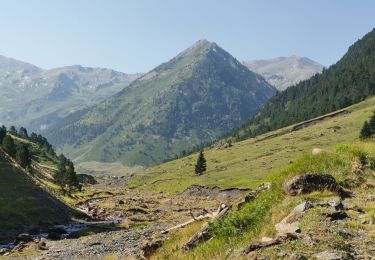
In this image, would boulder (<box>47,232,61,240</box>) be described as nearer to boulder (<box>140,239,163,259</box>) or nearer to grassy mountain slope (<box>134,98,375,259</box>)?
boulder (<box>140,239,163,259</box>)

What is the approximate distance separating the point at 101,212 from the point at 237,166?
94934 millimetres

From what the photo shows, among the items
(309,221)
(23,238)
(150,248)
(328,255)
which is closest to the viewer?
(328,255)

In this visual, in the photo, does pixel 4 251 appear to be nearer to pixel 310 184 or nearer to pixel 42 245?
pixel 42 245

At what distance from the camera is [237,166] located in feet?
644

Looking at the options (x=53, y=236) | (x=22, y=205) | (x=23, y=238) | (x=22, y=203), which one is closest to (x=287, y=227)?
(x=23, y=238)

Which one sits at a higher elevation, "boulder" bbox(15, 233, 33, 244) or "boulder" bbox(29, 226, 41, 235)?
"boulder" bbox(15, 233, 33, 244)

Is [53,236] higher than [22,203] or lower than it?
lower

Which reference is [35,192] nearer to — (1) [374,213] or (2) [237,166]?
(1) [374,213]

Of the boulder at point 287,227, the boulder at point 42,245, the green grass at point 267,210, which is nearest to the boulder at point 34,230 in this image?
the boulder at point 42,245

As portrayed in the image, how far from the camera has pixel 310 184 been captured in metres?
20.3

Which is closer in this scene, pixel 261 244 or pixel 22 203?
pixel 261 244

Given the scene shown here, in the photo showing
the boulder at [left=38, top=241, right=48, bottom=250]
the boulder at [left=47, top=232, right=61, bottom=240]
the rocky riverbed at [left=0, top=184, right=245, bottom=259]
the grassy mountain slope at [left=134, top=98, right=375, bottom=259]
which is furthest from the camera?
the boulder at [left=47, top=232, right=61, bottom=240]

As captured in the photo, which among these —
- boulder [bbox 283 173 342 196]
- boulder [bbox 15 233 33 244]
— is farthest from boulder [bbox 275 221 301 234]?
boulder [bbox 15 233 33 244]

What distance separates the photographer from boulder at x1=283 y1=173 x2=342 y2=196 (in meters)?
20.1
